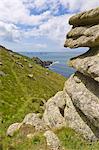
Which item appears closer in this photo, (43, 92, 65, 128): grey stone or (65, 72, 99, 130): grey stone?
(65, 72, 99, 130): grey stone

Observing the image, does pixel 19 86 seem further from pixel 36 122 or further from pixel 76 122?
pixel 76 122

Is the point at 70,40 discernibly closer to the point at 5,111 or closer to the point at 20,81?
the point at 5,111

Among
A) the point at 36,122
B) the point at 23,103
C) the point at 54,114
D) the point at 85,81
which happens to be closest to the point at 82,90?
the point at 85,81

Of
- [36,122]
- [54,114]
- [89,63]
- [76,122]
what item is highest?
[89,63]

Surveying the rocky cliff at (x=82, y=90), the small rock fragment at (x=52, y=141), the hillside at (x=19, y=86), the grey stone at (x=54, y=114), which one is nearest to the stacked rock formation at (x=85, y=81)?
the rocky cliff at (x=82, y=90)

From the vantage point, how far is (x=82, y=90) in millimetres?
35531

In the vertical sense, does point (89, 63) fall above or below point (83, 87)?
above

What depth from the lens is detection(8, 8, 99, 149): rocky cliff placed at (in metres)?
33.1

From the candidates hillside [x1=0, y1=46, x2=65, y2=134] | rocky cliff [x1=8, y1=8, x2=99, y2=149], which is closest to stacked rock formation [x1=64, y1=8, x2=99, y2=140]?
rocky cliff [x1=8, y1=8, x2=99, y2=149]

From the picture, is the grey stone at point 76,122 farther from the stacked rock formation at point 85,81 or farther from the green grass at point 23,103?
the green grass at point 23,103

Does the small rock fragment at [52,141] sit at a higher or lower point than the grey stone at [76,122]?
lower

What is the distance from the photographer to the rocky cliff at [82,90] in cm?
3312

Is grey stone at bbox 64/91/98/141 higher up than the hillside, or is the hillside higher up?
the hillside

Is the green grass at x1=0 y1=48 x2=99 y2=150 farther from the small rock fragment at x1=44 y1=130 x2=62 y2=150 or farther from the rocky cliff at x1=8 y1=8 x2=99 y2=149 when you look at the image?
the rocky cliff at x1=8 y1=8 x2=99 y2=149
